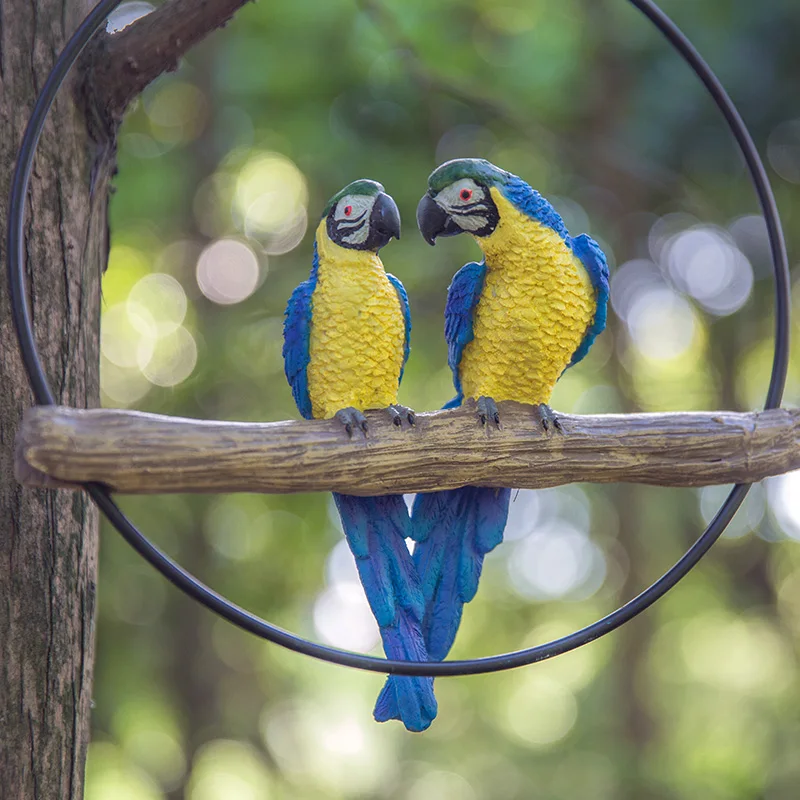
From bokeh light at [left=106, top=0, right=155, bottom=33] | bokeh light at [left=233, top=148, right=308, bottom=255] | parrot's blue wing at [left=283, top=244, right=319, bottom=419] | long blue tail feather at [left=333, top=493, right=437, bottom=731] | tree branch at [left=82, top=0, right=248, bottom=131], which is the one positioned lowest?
long blue tail feather at [left=333, top=493, right=437, bottom=731]

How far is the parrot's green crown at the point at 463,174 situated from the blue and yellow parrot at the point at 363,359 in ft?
0.25

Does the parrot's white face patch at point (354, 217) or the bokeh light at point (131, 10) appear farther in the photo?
the bokeh light at point (131, 10)

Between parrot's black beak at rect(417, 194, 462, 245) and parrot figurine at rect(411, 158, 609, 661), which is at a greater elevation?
parrot's black beak at rect(417, 194, 462, 245)

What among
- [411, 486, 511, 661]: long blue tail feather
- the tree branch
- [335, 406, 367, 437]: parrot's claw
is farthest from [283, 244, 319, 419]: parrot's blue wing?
the tree branch

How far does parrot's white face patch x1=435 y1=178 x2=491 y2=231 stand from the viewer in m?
1.15

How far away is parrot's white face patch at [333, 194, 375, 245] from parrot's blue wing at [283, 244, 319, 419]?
7cm

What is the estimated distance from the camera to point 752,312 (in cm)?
313

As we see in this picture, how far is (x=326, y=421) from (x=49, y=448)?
1.06 ft

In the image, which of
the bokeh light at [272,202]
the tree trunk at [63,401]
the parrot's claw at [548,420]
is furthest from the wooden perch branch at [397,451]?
the bokeh light at [272,202]

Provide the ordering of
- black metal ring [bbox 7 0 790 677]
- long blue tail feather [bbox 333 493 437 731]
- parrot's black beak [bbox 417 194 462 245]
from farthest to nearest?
parrot's black beak [bbox 417 194 462 245]
long blue tail feather [bbox 333 493 437 731]
black metal ring [bbox 7 0 790 677]

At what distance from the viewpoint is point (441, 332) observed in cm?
294

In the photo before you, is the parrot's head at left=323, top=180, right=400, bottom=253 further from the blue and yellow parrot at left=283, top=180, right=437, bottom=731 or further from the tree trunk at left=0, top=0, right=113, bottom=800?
the tree trunk at left=0, top=0, right=113, bottom=800

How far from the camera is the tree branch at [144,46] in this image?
1.21 m

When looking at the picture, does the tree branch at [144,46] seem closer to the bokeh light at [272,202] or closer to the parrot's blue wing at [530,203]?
the parrot's blue wing at [530,203]
